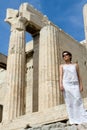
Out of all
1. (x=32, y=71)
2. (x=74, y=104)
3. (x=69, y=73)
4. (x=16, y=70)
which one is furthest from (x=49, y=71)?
(x=74, y=104)

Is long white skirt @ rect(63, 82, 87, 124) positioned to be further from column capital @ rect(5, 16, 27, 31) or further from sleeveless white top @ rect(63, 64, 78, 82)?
column capital @ rect(5, 16, 27, 31)

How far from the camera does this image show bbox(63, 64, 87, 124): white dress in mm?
7430

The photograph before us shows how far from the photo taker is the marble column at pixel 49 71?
1541 centimetres

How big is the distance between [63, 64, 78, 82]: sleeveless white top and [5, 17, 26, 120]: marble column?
8449 mm

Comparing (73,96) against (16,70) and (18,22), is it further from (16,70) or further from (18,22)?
(18,22)

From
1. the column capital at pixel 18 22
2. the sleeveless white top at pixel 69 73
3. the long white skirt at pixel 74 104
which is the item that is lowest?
the long white skirt at pixel 74 104

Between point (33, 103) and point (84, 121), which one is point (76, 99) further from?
point (33, 103)

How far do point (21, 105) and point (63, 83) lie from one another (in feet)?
29.3

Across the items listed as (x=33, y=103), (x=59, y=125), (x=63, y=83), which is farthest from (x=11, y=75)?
(x=63, y=83)

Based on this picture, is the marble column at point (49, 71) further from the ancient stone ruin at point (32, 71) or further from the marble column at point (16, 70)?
the marble column at point (16, 70)

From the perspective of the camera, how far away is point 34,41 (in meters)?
21.0

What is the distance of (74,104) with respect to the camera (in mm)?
7461

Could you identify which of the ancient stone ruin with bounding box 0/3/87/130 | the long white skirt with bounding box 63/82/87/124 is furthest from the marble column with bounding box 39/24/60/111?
the long white skirt with bounding box 63/82/87/124

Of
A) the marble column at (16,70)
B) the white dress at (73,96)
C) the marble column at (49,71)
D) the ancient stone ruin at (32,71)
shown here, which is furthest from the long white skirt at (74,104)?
the marble column at (16,70)
